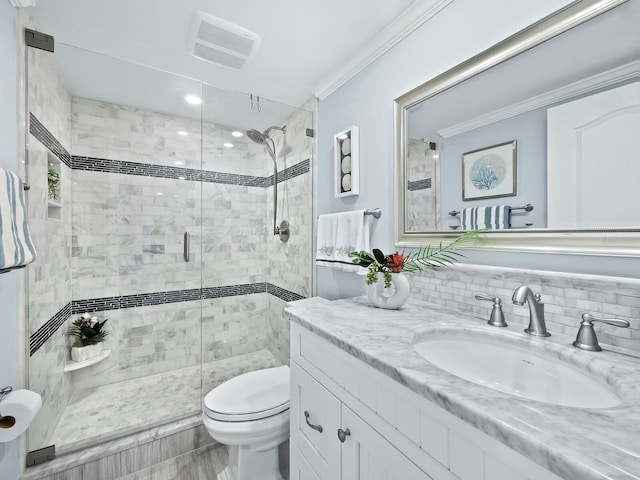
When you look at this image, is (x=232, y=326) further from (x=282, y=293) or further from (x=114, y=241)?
(x=114, y=241)

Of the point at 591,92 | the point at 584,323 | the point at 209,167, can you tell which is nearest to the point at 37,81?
the point at 209,167

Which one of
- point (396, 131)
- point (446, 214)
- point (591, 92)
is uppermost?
point (396, 131)

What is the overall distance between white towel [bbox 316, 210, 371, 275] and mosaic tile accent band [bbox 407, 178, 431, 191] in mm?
282

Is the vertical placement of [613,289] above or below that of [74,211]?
below

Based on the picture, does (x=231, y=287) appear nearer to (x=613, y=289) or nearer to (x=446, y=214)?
(x=446, y=214)

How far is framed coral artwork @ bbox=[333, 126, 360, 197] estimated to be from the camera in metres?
1.63

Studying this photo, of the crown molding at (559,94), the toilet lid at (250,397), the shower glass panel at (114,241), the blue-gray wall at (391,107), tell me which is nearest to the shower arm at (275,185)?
the blue-gray wall at (391,107)

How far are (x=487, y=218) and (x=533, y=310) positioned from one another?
0.36 meters

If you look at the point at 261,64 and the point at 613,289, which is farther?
the point at 261,64

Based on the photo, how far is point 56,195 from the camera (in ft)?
5.78

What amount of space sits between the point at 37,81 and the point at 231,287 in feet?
5.37

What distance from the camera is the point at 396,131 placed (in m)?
1.40

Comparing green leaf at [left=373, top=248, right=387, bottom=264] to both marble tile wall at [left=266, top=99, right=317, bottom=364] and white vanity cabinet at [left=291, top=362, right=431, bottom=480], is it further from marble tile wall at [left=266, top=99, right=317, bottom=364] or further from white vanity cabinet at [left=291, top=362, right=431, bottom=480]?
marble tile wall at [left=266, top=99, right=317, bottom=364]

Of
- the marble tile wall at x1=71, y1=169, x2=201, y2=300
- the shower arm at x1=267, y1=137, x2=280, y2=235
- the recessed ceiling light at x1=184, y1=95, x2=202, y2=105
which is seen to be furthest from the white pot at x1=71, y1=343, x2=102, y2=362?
the recessed ceiling light at x1=184, y1=95, x2=202, y2=105
